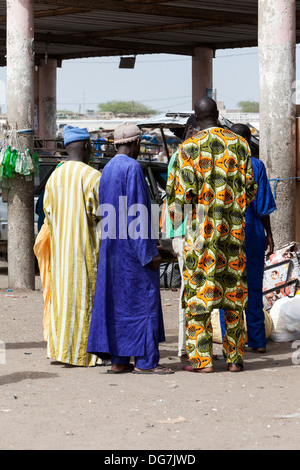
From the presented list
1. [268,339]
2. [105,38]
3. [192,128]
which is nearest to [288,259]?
[268,339]

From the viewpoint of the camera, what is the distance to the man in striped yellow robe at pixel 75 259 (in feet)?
21.0

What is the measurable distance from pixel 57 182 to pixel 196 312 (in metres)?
1.40

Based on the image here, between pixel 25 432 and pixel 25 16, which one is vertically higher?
pixel 25 16

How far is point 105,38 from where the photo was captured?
1962cm

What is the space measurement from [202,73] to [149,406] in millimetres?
14936

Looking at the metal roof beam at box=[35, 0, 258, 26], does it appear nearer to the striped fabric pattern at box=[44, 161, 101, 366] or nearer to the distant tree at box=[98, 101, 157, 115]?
the striped fabric pattern at box=[44, 161, 101, 366]

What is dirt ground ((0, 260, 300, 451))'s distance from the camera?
4449 mm

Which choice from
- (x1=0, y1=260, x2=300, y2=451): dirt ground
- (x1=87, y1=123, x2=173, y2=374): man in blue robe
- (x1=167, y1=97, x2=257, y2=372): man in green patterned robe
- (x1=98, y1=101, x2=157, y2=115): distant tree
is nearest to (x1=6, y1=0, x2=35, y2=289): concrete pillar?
(x1=0, y1=260, x2=300, y2=451): dirt ground

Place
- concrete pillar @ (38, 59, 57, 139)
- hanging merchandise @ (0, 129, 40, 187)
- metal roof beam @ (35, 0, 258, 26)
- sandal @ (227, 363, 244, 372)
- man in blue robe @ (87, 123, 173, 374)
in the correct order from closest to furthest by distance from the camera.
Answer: man in blue robe @ (87, 123, 173, 374), sandal @ (227, 363, 244, 372), hanging merchandise @ (0, 129, 40, 187), metal roof beam @ (35, 0, 258, 26), concrete pillar @ (38, 59, 57, 139)

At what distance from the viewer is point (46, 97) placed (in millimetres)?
21703

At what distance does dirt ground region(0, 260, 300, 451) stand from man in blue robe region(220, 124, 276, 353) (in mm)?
227

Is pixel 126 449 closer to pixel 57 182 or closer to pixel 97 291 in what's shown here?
pixel 97 291

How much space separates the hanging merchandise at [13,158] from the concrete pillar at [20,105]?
0.08 m

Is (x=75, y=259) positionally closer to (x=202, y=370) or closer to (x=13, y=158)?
(x=202, y=370)
